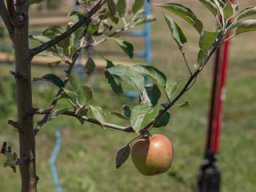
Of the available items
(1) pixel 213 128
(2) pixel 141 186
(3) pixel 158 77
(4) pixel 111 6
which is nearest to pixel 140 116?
(3) pixel 158 77

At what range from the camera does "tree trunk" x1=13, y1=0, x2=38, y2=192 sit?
2.31ft

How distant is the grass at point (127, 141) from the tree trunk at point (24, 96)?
2.35m

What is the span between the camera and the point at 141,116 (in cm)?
73

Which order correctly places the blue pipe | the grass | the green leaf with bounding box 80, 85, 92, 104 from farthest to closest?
1. the grass
2. the blue pipe
3. the green leaf with bounding box 80, 85, 92, 104

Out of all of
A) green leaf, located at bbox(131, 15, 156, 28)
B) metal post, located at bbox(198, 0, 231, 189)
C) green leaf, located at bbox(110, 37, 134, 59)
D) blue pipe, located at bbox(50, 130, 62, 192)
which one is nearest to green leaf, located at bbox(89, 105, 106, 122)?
green leaf, located at bbox(110, 37, 134, 59)

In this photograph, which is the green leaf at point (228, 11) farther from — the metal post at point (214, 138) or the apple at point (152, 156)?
the metal post at point (214, 138)

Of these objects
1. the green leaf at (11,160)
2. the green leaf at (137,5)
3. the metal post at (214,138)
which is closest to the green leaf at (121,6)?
the green leaf at (137,5)

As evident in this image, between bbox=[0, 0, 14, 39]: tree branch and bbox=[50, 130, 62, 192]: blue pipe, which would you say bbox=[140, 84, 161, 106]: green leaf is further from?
bbox=[50, 130, 62, 192]: blue pipe

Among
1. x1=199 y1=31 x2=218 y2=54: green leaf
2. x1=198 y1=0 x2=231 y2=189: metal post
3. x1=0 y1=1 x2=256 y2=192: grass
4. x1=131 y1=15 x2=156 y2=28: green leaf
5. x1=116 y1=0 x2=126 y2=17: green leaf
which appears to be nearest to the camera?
x1=199 y1=31 x2=218 y2=54: green leaf

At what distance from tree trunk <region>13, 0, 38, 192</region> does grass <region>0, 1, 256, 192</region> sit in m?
2.35

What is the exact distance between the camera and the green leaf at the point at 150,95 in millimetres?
807

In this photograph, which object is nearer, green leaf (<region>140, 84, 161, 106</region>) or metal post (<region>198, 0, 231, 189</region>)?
green leaf (<region>140, 84, 161, 106</region>)

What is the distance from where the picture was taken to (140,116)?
2.40 feet

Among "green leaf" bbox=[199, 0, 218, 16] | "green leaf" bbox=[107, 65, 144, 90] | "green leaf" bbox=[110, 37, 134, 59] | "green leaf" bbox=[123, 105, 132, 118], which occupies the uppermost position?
"green leaf" bbox=[199, 0, 218, 16]
